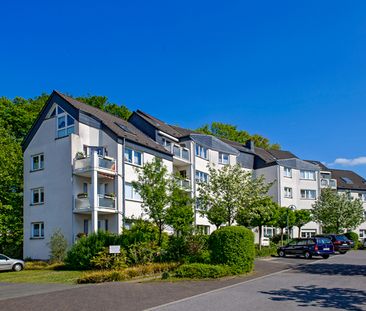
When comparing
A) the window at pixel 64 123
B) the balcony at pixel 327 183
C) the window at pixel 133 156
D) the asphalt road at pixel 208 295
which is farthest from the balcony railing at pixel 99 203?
the balcony at pixel 327 183

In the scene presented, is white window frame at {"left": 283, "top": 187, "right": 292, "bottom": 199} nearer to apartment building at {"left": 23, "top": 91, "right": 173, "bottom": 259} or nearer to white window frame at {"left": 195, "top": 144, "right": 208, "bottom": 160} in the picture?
white window frame at {"left": 195, "top": 144, "right": 208, "bottom": 160}

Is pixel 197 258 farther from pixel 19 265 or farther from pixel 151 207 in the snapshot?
pixel 19 265

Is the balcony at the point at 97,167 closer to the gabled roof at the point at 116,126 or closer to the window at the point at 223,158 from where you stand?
the gabled roof at the point at 116,126

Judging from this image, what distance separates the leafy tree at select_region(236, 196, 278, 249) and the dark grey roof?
105 feet

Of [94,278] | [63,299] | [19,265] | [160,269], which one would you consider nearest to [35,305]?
[63,299]

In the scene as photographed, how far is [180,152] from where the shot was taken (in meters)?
42.2

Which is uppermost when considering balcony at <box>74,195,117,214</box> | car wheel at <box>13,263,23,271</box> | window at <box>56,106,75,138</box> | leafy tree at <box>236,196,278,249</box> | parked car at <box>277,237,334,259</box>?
window at <box>56,106,75,138</box>

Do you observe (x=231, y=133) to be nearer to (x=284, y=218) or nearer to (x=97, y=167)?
(x=284, y=218)

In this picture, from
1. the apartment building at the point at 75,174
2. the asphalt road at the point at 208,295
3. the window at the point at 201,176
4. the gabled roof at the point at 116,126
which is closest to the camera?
the asphalt road at the point at 208,295

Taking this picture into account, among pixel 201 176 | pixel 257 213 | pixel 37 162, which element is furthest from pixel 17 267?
pixel 201 176

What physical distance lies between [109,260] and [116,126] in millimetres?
14432

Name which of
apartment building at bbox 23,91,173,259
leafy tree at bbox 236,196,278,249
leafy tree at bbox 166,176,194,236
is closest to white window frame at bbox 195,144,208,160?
leafy tree at bbox 236,196,278,249

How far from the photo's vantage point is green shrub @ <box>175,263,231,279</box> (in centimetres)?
2030

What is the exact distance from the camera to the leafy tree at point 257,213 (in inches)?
1442
